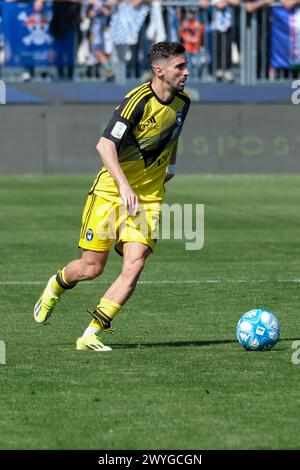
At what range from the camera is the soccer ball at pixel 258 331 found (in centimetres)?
849

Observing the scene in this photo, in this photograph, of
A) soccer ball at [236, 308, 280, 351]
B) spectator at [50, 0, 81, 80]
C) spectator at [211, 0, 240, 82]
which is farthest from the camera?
spectator at [211, 0, 240, 82]

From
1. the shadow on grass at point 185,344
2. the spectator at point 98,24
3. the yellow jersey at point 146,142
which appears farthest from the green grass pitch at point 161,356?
the spectator at point 98,24

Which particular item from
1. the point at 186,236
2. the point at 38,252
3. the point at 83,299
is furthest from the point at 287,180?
the point at 83,299

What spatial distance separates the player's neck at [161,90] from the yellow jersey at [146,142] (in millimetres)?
26

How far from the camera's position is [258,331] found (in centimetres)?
850

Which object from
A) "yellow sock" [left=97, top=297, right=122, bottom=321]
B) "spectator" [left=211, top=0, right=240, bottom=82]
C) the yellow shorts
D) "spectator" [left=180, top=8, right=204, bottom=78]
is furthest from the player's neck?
"spectator" [left=211, top=0, right=240, bottom=82]

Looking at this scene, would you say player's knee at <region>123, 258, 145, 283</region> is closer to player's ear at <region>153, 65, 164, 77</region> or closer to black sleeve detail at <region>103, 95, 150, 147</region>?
black sleeve detail at <region>103, 95, 150, 147</region>

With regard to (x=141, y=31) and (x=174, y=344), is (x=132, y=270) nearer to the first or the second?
(x=174, y=344)

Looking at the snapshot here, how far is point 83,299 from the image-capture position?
11500 millimetres

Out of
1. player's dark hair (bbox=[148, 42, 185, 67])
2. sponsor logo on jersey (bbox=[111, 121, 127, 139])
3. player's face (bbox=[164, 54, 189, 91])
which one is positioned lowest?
sponsor logo on jersey (bbox=[111, 121, 127, 139])

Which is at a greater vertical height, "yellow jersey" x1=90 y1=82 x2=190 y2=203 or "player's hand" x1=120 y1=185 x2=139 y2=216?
"yellow jersey" x1=90 y1=82 x2=190 y2=203

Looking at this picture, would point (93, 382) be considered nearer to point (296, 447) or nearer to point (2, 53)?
point (296, 447)

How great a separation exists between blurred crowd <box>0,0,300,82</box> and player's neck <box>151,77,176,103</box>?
65.2ft

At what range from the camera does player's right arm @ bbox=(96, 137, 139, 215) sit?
823cm
